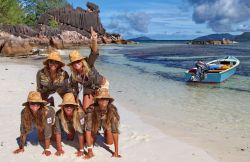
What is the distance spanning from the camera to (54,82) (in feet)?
21.2

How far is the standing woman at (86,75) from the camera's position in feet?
20.4

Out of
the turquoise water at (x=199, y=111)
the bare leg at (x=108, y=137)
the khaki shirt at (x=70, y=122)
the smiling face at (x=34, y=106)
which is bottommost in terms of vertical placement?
the turquoise water at (x=199, y=111)

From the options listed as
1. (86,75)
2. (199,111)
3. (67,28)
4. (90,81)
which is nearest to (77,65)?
(86,75)

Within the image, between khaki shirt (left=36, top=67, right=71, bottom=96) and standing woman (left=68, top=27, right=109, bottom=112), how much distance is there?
12 cm

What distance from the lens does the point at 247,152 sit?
6.86 metres

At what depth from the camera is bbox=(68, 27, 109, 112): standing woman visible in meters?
6.21

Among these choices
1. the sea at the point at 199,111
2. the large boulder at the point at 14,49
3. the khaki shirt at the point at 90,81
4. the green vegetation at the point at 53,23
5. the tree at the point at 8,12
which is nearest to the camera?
the khaki shirt at the point at 90,81

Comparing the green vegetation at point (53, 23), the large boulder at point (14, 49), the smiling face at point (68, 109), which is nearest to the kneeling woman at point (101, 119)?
the smiling face at point (68, 109)

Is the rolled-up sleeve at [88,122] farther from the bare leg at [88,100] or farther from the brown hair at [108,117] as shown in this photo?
the bare leg at [88,100]

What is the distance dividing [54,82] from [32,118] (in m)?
0.75

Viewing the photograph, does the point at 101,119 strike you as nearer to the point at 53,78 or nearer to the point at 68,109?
the point at 68,109

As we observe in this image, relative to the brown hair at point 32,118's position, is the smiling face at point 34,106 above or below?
above

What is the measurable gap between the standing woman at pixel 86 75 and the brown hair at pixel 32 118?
28.1 inches

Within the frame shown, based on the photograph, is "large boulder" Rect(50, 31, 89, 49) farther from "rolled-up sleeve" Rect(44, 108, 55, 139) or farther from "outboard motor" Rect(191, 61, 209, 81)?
"rolled-up sleeve" Rect(44, 108, 55, 139)
